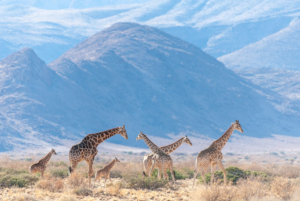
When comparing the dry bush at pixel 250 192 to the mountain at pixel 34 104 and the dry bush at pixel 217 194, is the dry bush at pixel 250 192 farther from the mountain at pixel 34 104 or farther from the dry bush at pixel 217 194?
the mountain at pixel 34 104

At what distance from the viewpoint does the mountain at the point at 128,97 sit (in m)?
95.8

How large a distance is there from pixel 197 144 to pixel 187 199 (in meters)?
76.5

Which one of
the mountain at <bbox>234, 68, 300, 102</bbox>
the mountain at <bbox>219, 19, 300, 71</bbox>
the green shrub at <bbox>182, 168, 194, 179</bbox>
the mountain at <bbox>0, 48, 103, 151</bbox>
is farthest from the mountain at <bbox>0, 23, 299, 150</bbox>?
the green shrub at <bbox>182, 168, 194, 179</bbox>

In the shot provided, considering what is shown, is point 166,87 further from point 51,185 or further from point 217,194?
point 217,194

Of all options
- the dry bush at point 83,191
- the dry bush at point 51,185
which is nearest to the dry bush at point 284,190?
the dry bush at point 83,191

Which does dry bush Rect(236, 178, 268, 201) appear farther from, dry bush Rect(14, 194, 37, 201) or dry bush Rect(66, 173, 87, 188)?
dry bush Rect(14, 194, 37, 201)

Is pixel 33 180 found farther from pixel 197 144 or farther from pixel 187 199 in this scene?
pixel 197 144

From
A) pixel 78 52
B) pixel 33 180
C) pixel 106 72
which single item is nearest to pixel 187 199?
pixel 33 180

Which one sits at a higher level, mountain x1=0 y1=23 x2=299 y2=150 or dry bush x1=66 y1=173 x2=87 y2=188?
mountain x1=0 y1=23 x2=299 y2=150

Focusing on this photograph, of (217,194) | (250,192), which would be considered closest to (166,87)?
(250,192)

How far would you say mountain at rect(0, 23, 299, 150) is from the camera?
95.8 metres

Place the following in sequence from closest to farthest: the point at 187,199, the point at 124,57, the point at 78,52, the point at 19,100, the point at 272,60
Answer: the point at 187,199
the point at 19,100
the point at 124,57
the point at 78,52
the point at 272,60

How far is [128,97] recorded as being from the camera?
114m

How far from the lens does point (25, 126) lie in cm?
9288
